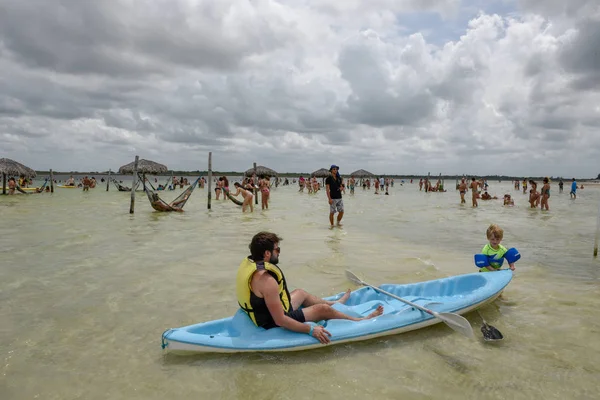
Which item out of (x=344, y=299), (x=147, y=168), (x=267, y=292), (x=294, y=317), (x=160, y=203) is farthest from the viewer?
(x=147, y=168)

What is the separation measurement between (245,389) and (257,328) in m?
0.62

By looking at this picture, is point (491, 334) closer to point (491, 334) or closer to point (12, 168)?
point (491, 334)

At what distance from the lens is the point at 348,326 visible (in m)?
3.81

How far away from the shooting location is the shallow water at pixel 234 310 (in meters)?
3.14

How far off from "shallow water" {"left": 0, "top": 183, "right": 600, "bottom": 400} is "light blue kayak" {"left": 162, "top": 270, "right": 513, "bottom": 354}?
0.14 metres

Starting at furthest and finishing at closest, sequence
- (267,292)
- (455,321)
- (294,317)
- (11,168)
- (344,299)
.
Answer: (11,168) → (344,299) → (455,321) → (294,317) → (267,292)

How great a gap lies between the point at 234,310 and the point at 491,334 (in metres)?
2.91

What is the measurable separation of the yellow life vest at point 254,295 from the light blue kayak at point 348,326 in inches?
3.6

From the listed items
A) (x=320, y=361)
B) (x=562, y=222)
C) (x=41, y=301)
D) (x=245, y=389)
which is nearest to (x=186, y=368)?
(x=245, y=389)

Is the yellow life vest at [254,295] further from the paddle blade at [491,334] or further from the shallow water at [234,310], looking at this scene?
the paddle blade at [491,334]

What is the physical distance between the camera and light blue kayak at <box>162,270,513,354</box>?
3.49m

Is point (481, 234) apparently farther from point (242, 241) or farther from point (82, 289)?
point (82, 289)

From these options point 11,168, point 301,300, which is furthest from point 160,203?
point 11,168

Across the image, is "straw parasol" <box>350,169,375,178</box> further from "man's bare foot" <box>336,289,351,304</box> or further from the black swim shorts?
the black swim shorts
